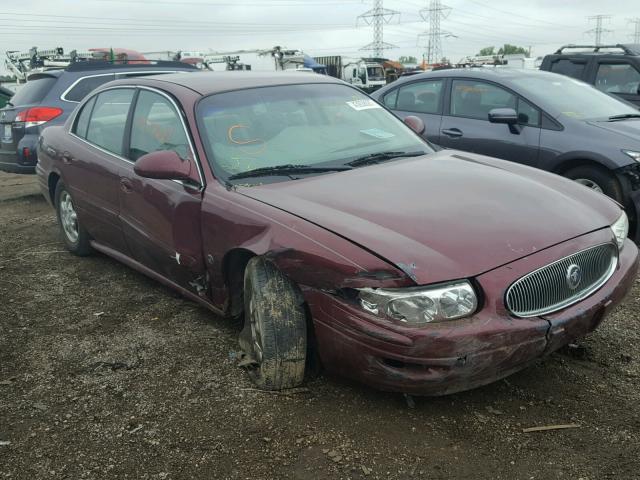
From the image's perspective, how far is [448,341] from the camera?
2547 mm

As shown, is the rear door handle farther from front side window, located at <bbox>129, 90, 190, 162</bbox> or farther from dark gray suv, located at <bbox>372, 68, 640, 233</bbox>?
front side window, located at <bbox>129, 90, 190, 162</bbox>

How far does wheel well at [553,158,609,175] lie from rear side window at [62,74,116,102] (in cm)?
555

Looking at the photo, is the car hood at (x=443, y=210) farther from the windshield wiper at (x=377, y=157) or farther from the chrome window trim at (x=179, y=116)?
the chrome window trim at (x=179, y=116)

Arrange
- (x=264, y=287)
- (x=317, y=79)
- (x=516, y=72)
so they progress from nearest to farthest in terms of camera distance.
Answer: (x=264, y=287) → (x=317, y=79) → (x=516, y=72)

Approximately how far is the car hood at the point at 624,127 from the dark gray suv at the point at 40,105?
5544 millimetres

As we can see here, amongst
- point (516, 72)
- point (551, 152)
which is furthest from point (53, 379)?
point (516, 72)

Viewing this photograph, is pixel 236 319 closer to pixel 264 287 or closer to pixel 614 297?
pixel 264 287

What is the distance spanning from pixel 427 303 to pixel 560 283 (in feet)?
2.25

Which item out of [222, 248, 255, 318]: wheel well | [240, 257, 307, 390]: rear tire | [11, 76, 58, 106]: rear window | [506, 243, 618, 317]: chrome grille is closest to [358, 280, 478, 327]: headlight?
[506, 243, 618, 317]: chrome grille

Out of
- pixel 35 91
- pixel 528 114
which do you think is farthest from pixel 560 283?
pixel 35 91

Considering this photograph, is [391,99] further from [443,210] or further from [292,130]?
[443,210]

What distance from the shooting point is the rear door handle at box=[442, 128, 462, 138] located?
6.51 meters

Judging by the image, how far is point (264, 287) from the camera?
10.0 ft

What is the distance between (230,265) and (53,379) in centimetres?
113
